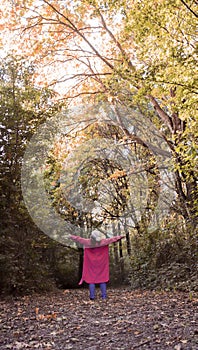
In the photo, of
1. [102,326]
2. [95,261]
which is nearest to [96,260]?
[95,261]

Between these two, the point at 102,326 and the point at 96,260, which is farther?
the point at 96,260

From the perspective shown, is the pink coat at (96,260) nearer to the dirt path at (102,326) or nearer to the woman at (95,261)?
the woman at (95,261)

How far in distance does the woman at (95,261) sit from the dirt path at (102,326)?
1.30m

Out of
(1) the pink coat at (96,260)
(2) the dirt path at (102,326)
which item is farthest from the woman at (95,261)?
(2) the dirt path at (102,326)

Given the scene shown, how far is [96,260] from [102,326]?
12.3ft

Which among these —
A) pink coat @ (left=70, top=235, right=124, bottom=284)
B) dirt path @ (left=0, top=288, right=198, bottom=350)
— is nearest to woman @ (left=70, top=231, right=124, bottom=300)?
pink coat @ (left=70, top=235, right=124, bottom=284)

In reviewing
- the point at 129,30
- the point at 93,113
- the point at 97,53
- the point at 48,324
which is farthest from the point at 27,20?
the point at 48,324

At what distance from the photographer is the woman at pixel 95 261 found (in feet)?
27.7

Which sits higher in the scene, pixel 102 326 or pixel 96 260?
pixel 96 260

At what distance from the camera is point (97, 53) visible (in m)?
11.4

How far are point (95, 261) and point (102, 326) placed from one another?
3.74 meters

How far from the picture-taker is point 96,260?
8.66 meters

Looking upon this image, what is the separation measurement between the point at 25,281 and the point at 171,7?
6.84 meters

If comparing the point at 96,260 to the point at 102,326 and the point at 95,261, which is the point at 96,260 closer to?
the point at 95,261
